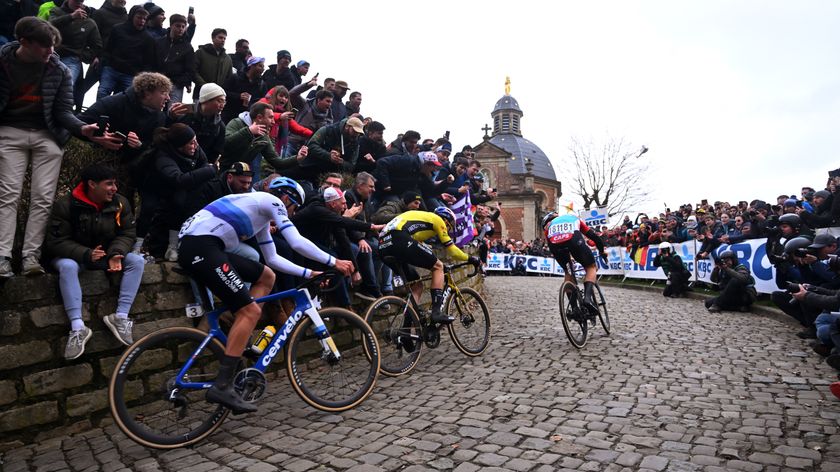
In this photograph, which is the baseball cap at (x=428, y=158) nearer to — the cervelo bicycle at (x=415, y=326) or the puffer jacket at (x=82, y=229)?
the cervelo bicycle at (x=415, y=326)

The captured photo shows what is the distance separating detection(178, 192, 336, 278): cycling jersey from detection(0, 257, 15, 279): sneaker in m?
1.27

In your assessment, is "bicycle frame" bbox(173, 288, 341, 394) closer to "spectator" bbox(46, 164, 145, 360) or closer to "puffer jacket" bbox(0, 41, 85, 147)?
"spectator" bbox(46, 164, 145, 360)

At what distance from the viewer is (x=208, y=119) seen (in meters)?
5.60

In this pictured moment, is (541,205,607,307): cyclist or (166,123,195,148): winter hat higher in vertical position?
(166,123,195,148): winter hat

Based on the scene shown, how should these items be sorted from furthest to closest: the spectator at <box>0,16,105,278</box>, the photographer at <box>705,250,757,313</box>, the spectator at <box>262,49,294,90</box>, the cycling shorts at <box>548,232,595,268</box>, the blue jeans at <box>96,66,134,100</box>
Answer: the photographer at <box>705,250,757,313</box> < the spectator at <box>262,49,294,90</box> < the cycling shorts at <box>548,232,595,268</box> < the blue jeans at <box>96,66,134,100</box> < the spectator at <box>0,16,105,278</box>

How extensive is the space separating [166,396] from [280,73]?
7.01m

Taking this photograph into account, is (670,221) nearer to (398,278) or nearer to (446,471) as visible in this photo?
(398,278)

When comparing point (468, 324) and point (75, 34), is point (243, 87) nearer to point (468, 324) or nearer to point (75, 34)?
point (75, 34)

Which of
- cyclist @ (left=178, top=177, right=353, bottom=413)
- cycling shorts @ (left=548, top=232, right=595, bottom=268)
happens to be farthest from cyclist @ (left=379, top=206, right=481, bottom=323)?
cycling shorts @ (left=548, top=232, right=595, bottom=268)

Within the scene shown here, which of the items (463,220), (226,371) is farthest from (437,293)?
(463,220)

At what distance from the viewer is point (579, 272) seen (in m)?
22.0

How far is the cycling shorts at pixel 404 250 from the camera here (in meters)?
5.97

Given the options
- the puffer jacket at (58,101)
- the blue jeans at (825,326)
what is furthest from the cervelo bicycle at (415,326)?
the blue jeans at (825,326)

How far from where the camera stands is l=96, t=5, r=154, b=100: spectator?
7.11 metres
